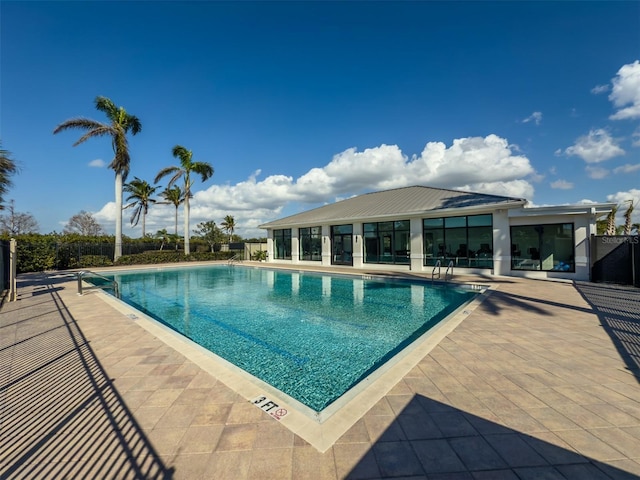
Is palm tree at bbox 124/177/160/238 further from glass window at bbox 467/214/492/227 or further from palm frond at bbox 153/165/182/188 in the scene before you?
glass window at bbox 467/214/492/227

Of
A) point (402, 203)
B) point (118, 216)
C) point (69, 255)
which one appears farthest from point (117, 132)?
point (402, 203)

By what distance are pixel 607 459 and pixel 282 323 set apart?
625 cm

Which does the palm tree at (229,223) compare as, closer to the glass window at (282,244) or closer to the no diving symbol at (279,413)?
the glass window at (282,244)

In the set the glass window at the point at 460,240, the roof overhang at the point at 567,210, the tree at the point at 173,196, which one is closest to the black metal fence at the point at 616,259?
the roof overhang at the point at 567,210

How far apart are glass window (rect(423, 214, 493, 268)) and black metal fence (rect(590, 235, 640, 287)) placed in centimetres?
370

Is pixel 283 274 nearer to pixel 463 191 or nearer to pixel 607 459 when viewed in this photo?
pixel 463 191

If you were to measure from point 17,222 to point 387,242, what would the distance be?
155 ft

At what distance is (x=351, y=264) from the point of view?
19156mm

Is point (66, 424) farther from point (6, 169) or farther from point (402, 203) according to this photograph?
point (402, 203)

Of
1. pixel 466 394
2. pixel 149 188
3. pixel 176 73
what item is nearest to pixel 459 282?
pixel 466 394

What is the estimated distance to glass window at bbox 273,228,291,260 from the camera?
23.4 metres

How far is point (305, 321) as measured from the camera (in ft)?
24.7

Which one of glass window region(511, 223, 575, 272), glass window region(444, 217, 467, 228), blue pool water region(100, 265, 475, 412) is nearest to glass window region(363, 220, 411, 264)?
glass window region(444, 217, 467, 228)

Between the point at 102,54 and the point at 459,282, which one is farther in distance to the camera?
the point at 459,282
